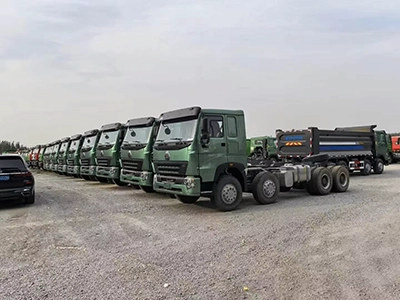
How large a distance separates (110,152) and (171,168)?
20.4 feet

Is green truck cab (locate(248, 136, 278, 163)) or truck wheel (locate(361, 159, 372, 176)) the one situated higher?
green truck cab (locate(248, 136, 278, 163))

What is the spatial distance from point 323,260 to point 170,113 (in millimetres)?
6026

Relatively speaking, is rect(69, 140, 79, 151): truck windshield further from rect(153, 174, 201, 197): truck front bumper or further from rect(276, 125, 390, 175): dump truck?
rect(153, 174, 201, 197): truck front bumper

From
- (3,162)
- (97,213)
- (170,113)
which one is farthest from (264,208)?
(3,162)

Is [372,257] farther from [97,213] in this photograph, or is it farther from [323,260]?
[97,213]

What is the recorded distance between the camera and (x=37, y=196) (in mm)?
13430

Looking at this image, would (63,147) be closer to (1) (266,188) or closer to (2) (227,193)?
(1) (266,188)

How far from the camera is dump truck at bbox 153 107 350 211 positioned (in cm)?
912

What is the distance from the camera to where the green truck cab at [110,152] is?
15.1m

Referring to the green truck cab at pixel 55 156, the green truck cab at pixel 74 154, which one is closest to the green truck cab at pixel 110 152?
the green truck cab at pixel 74 154

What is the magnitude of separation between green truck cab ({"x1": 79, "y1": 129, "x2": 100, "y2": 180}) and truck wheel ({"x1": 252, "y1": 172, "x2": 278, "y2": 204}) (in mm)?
8996

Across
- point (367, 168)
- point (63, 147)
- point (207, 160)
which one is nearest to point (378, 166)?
point (367, 168)

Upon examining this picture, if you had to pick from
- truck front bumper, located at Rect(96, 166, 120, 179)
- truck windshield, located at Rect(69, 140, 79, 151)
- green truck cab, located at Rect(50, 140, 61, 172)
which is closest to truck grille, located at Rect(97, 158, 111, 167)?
truck front bumper, located at Rect(96, 166, 120, 179)

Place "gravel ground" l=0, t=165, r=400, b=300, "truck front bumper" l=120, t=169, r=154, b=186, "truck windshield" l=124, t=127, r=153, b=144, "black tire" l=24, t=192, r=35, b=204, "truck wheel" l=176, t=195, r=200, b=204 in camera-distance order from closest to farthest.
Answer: "gravel ground" l=0, t=165, r=400, b=300, "truck wheel" l=176, t=195, r=200, b=204, "black tire" l=24, t=192, r=35, b=204, "truck front bumper" l=120, t=169, r=154, b=186, "truck windshield" l=124, t=127, r=153, b=144
